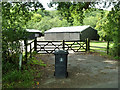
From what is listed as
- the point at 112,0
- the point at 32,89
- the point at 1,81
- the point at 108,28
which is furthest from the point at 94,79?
the point at 112,0

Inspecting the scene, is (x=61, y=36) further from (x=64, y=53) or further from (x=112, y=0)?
(x=64, y=53)

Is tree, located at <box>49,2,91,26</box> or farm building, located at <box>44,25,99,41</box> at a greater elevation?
tree, located at <box>49,2,91,26</box>

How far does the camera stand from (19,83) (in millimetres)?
5559

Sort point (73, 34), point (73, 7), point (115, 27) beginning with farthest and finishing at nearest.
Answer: point (73, 34) → point (73, 7) → point (115, 27)

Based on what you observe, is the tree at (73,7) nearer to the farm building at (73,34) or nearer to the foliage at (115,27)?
the foliage at (115,27)

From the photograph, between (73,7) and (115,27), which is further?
(73,7)

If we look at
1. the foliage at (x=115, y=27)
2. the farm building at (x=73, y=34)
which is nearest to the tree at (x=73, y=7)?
the foliage at (x=115, y=27)

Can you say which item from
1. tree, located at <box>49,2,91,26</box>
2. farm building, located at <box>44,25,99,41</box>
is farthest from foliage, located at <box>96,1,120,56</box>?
farm building, located at <box>44,25,99,41</box>

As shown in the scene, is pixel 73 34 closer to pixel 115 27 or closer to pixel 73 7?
pixel 73 7

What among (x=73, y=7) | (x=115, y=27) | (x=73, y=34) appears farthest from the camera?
(x=73, y=34)

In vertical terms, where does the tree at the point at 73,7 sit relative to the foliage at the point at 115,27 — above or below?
above

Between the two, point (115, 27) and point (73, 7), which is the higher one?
point (73, 7)

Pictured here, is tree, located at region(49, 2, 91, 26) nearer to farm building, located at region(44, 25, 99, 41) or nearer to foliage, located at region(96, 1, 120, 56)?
foliage, located at region(96, 1, 120, 56)

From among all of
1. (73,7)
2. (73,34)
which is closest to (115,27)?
(73,7)
